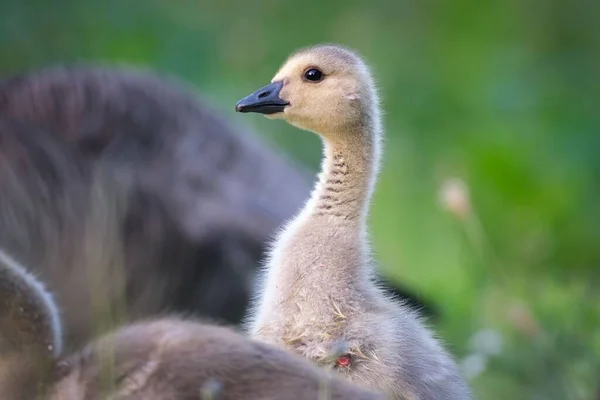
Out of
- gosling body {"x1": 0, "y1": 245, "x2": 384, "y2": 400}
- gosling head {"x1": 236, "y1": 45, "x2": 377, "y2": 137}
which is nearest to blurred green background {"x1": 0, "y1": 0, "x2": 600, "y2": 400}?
gosling head {"x1": 236, "y1": 45, "x2": 377, "y2": 137}

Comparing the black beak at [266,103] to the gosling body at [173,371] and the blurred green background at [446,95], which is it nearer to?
the gosling body at [173,371]

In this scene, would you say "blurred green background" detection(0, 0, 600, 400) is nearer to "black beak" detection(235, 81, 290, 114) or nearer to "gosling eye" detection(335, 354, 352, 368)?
"black beak" detection(235, 81, 290, 114)

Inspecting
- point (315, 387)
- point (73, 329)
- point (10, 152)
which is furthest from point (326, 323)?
point (10, 152)

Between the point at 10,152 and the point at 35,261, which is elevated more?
the point at 10,152

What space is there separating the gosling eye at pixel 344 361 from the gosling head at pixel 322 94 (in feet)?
2.03

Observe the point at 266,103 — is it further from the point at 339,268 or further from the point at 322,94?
the point at 339,268

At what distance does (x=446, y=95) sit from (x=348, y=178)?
6.95 metres

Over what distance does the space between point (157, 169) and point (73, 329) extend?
84cm

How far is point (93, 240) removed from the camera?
5.92 metres

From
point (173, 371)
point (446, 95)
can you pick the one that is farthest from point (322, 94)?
point (446, 95)

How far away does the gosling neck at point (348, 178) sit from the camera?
349 cm

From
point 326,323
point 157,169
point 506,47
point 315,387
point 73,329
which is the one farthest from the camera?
point 506,47

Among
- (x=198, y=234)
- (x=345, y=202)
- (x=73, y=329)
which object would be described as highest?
(x=345, y=202)

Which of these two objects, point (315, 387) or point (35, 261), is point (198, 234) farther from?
point (315, 387)
